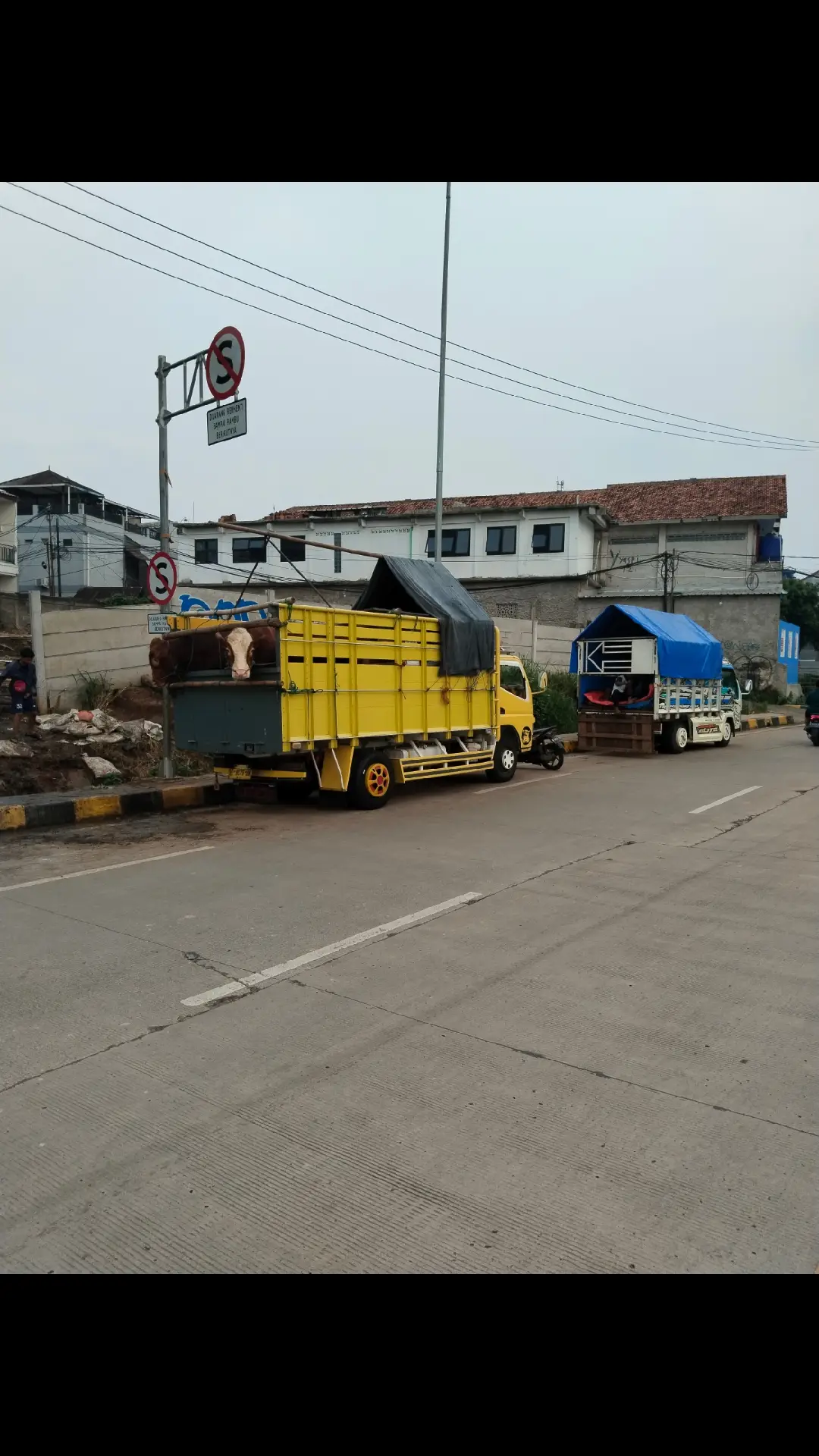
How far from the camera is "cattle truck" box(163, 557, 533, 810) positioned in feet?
33.4

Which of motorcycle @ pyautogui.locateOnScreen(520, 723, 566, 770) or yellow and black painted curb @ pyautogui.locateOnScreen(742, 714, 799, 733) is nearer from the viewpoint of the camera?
motorcycle @ pyautogui.locateOnScreen(520, 723, 566, 770)

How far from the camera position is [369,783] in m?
11.4

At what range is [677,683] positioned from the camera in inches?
772

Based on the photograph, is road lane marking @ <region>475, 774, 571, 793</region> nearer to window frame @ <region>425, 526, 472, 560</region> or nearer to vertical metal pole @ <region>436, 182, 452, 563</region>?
vertical metal pole @ <region>436, 182, 452, 563</region>

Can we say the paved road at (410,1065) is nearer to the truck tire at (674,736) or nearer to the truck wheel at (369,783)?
the truck wheel at (369,783)

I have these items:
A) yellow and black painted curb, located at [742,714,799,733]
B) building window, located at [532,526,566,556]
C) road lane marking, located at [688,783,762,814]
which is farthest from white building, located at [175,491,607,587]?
road lane marking, located at [688,783,762,814]

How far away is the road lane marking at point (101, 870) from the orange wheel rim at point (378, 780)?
288cm

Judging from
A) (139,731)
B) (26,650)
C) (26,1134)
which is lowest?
(26,1134)

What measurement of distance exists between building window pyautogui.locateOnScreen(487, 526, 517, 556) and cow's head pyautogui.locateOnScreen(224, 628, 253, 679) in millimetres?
31025
